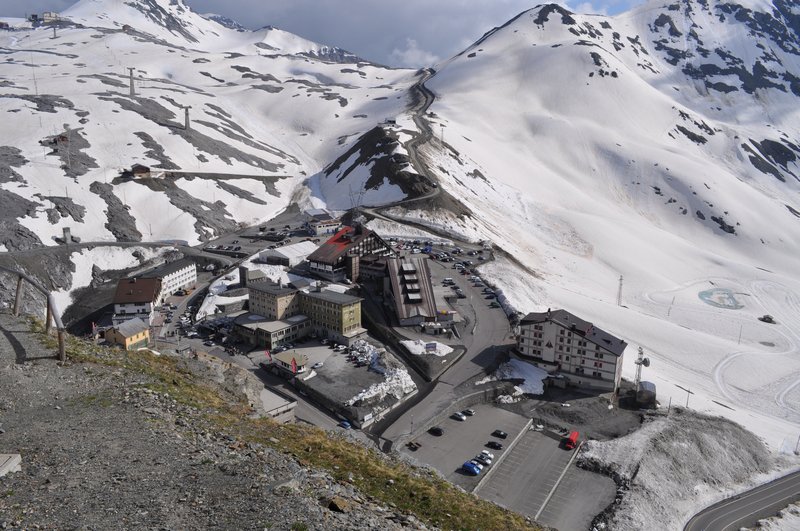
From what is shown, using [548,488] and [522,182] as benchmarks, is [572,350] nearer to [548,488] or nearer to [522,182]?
[548,488]

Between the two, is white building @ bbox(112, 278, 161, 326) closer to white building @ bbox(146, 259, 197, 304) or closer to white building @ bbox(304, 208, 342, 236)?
white building @ bbox(146, 259, 197, 304)

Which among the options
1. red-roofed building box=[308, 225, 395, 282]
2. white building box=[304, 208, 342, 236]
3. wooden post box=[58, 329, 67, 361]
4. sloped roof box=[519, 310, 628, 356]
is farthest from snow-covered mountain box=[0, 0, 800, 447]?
wooden post box=[58, 329, 67, 361]

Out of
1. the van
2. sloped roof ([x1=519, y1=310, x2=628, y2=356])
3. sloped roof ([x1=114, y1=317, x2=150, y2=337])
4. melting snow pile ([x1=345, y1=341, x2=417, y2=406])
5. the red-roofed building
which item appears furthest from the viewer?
the red-roofed building

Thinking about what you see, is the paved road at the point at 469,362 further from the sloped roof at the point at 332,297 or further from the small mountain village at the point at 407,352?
the sloped roof at the point at 332,297

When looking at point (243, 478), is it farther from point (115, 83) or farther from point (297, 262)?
point (115, 83)

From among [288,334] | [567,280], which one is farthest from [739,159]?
[288,334]

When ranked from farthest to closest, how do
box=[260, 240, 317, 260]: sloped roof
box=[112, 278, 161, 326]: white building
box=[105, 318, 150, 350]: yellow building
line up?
box=[260, 240, 317, 260]: sloped roof, box=[112, 278, 161, 326]: white building, box=[105, 318, 150, 350]: yellow building
